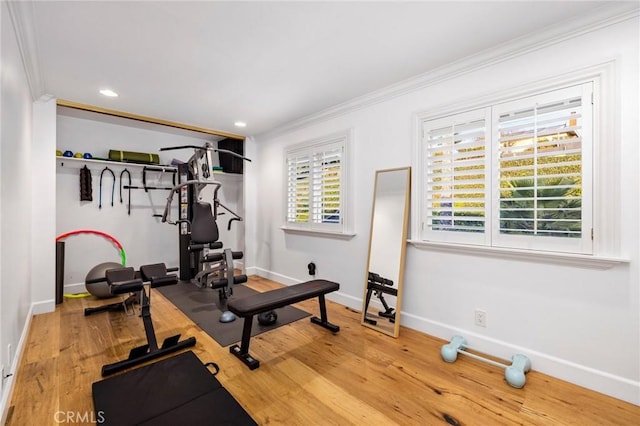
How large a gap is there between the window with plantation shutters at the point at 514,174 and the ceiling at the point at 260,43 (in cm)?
54

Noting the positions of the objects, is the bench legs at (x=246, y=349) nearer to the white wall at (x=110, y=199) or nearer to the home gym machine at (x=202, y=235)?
the home gym machine at (x=202, y=235)

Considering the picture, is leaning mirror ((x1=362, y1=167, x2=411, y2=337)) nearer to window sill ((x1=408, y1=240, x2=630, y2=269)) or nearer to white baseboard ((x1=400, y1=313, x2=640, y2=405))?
window sill ((x1=408, y1=240, x2=630, y2=269))

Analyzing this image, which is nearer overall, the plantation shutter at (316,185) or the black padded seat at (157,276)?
the black padded seat at (157,276)

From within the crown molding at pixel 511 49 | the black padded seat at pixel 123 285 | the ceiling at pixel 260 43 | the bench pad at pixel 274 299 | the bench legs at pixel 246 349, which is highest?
the ceiling at pixel 260 43

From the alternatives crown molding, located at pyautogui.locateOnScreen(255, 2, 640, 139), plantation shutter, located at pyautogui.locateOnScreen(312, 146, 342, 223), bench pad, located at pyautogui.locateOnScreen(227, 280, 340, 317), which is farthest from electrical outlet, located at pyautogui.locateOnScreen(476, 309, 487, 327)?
crown molding, located at pyautogui.locateOnScreen(255, 2, 640, 139)

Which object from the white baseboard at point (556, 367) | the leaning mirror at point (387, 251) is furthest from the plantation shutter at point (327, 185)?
the white baseboard at point (556, 367)

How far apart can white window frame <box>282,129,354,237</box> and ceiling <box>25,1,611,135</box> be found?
496 millimetres

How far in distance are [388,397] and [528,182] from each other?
1.75 meters

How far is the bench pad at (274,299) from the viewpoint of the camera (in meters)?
2.07

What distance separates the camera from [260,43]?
2.12m

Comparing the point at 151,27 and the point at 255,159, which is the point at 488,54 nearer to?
the point at 151,27

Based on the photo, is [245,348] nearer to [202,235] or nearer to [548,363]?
[202,235]

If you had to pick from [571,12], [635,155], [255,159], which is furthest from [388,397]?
[255,159]

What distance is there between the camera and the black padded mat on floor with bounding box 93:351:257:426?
5.00ft
